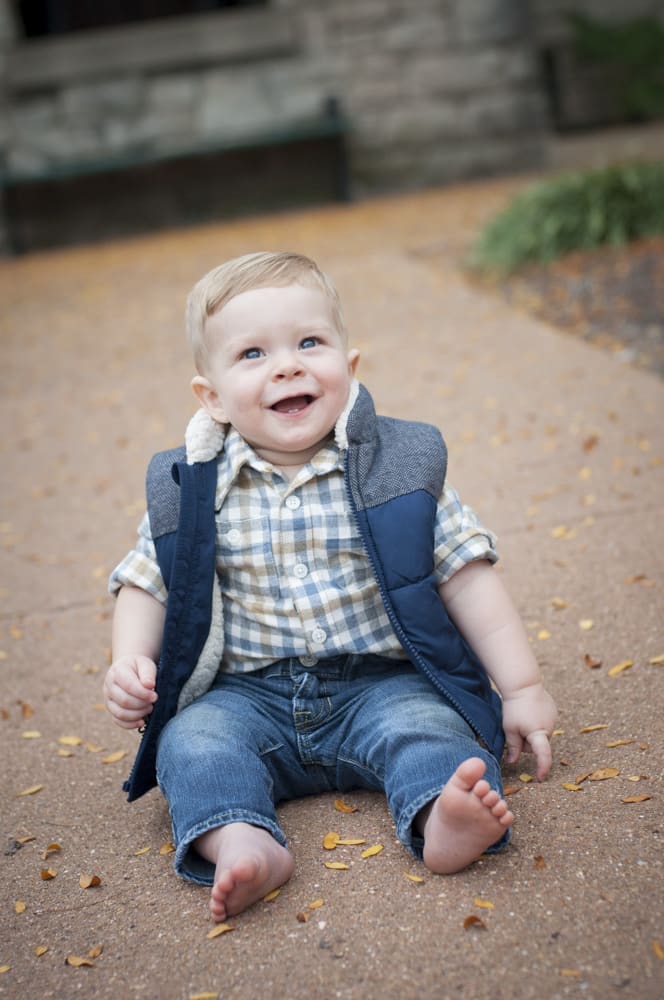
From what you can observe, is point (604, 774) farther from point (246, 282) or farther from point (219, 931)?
point (246, 282)

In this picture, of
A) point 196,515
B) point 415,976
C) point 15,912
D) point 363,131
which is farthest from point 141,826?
point 363,131

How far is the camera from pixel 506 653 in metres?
2.11

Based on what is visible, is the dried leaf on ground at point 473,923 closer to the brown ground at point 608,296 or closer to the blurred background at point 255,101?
the brown ground at point 608,296

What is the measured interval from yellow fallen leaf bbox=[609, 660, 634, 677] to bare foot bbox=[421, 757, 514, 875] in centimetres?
79

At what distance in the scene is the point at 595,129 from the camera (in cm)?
1316

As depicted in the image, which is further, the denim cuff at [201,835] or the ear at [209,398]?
the ear at [209,398]

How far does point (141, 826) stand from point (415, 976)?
2.44 feet

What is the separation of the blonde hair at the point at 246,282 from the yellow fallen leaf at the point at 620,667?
955mm

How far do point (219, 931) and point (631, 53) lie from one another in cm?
1207

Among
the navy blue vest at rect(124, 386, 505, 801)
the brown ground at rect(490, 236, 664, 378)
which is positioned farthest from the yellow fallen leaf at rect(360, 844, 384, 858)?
the brown ground at rect(490, 236, 664, 378)

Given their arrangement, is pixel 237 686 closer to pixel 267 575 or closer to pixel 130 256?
pixel 267 575

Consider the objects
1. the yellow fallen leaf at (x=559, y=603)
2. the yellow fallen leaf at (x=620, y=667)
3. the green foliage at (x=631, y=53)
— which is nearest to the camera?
the yellow fallen leaf at (x=620, y=667)

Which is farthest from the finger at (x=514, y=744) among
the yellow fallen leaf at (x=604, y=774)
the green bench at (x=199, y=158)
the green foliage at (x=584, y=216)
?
the green bench at (x=199, y=158)

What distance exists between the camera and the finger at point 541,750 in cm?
203
